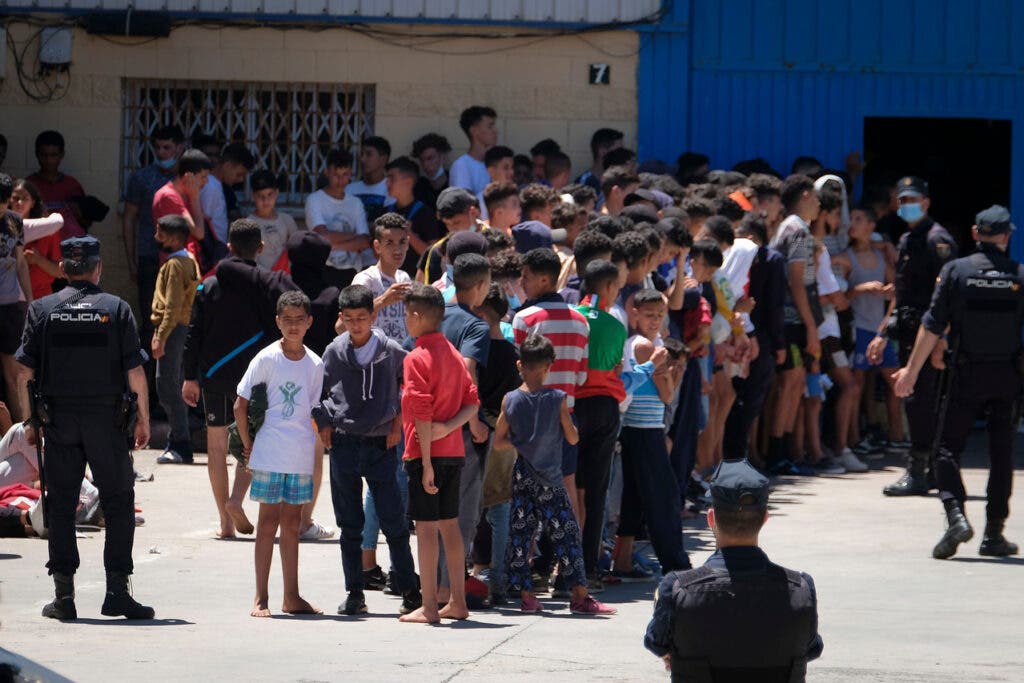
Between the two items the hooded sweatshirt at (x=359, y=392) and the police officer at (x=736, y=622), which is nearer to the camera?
the police officer at (x=736, y=622)

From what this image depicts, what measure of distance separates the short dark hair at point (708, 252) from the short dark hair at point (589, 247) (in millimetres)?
1723

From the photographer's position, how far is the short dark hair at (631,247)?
10.5 meters

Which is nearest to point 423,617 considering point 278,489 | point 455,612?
point 455,612

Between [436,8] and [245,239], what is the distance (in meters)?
6.02

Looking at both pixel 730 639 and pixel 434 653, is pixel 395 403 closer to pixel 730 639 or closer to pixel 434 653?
pixel 434 653

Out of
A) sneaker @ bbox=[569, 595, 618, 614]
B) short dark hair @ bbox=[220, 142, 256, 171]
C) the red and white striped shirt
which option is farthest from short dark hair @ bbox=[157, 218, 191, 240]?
sneaker @ bbox=[569, 595, 618, 614]

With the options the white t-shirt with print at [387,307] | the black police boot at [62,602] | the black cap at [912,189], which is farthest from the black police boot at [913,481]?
the black police boot at [62,602]

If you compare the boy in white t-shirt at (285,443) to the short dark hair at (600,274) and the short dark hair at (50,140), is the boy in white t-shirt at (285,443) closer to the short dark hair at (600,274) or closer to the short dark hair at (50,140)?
the short dark hair at (600,274)

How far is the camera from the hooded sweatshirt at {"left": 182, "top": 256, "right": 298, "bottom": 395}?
1095cm

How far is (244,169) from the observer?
15297mm

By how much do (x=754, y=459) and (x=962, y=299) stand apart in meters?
3.75

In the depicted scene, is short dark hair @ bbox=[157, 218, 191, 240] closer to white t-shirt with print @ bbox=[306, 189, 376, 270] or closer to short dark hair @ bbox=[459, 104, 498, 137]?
white t-shirt with print @ bbox=[306, 189, 376, 270]

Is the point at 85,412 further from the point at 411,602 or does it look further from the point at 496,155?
the point at 496,155

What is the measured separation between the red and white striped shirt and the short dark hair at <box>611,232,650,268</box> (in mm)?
990
